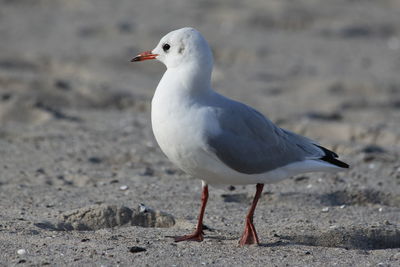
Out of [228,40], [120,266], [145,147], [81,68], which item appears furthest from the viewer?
[228,40]

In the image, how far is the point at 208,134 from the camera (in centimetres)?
520

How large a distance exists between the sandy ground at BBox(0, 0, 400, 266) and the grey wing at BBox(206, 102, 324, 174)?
1.68ft

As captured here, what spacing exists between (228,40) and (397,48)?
→ 9.53ft

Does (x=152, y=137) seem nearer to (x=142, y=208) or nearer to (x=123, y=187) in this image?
(x=123, y=187)

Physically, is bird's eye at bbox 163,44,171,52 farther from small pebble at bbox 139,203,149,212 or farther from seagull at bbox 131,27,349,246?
small pebble at bbox 139,203,149,212

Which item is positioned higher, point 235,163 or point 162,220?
point 235,163

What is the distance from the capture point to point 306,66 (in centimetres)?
1255

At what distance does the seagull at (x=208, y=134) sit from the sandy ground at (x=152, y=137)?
45 centimetres

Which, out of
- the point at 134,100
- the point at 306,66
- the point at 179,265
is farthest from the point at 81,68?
the point at 179,265

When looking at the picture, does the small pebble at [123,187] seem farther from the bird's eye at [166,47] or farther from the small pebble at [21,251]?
the small pebble at [21,251]

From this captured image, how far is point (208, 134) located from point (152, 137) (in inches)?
137

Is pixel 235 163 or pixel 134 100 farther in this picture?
pixel 134 100

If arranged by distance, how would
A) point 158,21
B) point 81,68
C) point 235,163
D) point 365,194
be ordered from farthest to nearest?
point 158,21 → point 81,68 → point 365,194 → point 235,163

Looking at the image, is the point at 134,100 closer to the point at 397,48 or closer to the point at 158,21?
the point at 158,21
